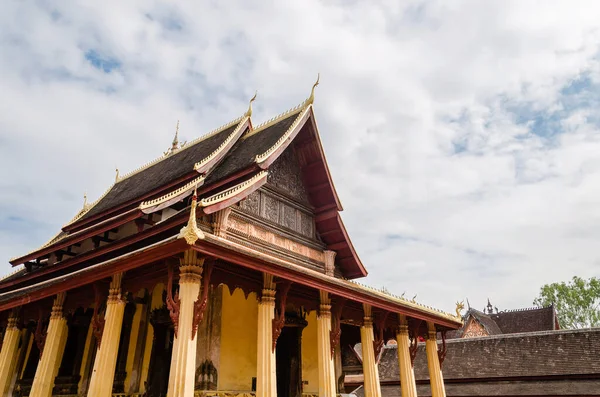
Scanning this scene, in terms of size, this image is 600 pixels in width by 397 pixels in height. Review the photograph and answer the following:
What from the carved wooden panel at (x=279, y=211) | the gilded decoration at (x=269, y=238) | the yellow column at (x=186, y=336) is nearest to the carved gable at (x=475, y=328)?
the gilded decoration at (x=269, y=238)

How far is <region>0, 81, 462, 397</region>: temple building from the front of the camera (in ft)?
25.0

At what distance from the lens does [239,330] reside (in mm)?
10180

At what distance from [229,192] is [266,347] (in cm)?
336

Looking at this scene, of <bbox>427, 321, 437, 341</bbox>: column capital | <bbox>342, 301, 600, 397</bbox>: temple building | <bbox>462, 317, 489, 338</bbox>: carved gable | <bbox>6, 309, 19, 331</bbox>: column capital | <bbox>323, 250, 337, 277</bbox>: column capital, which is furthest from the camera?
<bbox>462, 317, 489, 338</bbox>: carved gable

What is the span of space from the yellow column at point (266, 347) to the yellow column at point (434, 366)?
7.30 m

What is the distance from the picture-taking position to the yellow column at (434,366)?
1362 cm

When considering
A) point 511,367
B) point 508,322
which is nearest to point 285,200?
point 511,367

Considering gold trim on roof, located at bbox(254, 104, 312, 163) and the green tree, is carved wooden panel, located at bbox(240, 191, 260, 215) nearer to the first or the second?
gold trim on roof, located at bbox(254, 104, 312, 163)

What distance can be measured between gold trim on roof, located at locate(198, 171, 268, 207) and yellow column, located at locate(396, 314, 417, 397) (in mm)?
5770

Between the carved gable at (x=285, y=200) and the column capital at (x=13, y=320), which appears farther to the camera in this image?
the carved gable at (x=285, y=200)

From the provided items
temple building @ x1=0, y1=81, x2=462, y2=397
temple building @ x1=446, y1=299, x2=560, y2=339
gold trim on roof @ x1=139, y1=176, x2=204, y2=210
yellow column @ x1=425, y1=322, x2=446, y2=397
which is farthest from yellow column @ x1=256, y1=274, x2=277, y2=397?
temple building @ x1=446, y1=299, x2=560, y2=339

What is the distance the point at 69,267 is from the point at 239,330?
4.51 m

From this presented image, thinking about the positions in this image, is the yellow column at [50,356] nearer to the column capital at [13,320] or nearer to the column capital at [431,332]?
the column capital at [13,320]

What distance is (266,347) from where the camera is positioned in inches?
316
